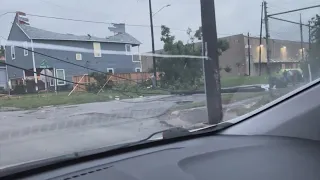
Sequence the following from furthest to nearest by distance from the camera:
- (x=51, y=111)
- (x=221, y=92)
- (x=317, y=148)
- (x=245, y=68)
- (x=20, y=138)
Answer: (x=245, y=68)
(x=221, y=92)
(x=317, y=148)
(x=51, y=111)
(x=20, y=138)

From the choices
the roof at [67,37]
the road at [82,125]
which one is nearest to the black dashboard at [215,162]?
the road at [82,125]

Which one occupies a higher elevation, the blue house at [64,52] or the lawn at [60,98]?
the blue house at [64,52]

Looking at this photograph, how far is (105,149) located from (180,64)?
991 mm

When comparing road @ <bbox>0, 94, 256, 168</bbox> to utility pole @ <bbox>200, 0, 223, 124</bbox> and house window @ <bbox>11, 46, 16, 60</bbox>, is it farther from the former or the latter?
house window @ <bbox>11, 46, 16, 60</bbox>

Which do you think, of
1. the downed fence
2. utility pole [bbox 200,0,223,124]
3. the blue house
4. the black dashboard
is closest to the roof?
the blue house

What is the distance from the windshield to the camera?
1906 mm

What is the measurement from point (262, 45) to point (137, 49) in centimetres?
122

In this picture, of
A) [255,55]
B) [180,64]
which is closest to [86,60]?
[180,64]

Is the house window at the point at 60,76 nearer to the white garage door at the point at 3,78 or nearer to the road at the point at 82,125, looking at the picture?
the road at the point at 82,125

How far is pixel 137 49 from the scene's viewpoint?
2408 mm

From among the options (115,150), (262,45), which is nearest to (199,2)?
(262,45)

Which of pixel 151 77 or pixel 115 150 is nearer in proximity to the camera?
pixel 115 150

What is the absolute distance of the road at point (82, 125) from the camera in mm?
1792

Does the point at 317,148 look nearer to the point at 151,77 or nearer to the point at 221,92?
the point at 221,92
